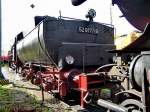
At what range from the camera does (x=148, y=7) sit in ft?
11.5

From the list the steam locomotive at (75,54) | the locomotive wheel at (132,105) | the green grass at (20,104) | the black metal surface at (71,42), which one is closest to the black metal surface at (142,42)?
the locomotive wheel at (132,105)

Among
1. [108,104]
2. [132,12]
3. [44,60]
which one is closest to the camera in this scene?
[132,12]

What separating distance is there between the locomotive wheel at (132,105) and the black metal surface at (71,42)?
14.9 feet

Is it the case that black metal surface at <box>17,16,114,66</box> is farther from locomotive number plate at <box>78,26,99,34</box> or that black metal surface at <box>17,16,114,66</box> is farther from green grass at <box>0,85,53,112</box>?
green grass at <box>0,85,53,112</box>

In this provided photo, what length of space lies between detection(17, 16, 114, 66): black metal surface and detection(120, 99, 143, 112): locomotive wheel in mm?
4541

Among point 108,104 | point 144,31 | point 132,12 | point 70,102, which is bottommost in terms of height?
point 70,102

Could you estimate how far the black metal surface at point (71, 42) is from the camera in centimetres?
944

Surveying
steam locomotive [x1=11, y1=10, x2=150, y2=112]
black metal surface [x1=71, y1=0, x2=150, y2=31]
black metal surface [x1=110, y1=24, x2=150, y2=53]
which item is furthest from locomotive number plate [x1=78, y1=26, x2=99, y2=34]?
black metal surface [x1=71, y1=0, x2=150, y2=31]

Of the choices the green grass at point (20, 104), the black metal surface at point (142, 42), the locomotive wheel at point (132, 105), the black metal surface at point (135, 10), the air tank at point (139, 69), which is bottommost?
the green grass at point (20, 104)

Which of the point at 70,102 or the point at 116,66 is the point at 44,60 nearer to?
the point at 70,102

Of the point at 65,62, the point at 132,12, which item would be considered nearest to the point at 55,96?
the point at 65,62

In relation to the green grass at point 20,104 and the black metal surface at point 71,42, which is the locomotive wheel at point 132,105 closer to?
the green grass at point 20,104

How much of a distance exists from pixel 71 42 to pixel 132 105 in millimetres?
5440

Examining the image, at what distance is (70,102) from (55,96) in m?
0.88
